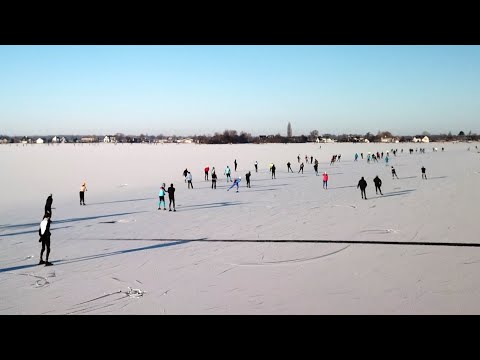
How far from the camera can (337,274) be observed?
22.4ft

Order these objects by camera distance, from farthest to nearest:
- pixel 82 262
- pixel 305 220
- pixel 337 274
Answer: pixel 305 220
pixel 82 262
pixel 337 274

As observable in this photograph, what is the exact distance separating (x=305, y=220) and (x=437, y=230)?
382 cm
